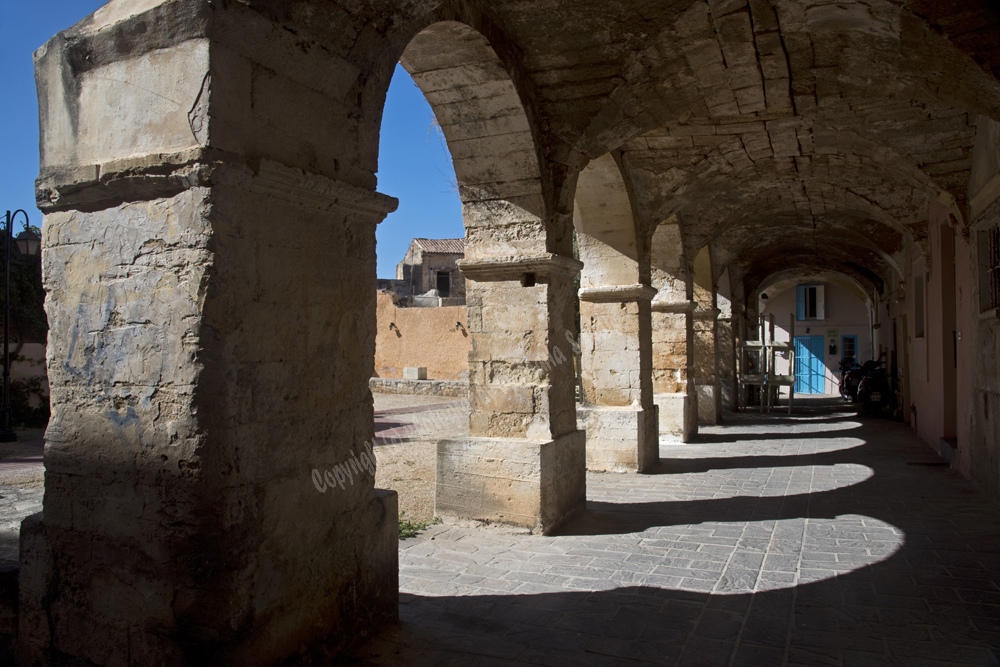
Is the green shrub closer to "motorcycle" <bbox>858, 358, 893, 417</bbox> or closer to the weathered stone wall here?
the weathered stone wall

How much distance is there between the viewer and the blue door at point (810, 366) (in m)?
→ 24.2

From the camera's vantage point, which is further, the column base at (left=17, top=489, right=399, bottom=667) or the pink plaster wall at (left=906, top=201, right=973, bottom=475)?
the pink plaster wall at (left=906, top=201, right=973, bottom=475)

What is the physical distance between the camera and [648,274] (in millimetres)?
7426

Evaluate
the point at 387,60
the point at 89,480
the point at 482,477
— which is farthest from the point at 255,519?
the point at 482,477

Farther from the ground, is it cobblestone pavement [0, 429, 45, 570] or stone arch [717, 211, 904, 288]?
stone arch [717, 211, 904, 288]

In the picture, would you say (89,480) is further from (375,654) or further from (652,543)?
(652,543)

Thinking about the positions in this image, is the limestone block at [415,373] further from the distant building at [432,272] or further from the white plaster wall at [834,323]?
the distant building at [432,272]

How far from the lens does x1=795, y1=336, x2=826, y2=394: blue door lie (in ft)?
79.5

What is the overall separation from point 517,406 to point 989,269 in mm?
4162

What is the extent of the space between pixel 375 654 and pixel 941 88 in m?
4.59

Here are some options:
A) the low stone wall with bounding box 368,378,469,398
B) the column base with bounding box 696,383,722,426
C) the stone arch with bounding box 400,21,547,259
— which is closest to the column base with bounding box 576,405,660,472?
the stone arch with bounding box 400,21,547,259

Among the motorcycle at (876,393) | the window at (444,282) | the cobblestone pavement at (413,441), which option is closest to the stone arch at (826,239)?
the motorcycle at (876,393)

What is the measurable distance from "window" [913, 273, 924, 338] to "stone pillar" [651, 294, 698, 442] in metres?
2.93

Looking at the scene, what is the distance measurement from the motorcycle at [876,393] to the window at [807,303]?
1192cm
